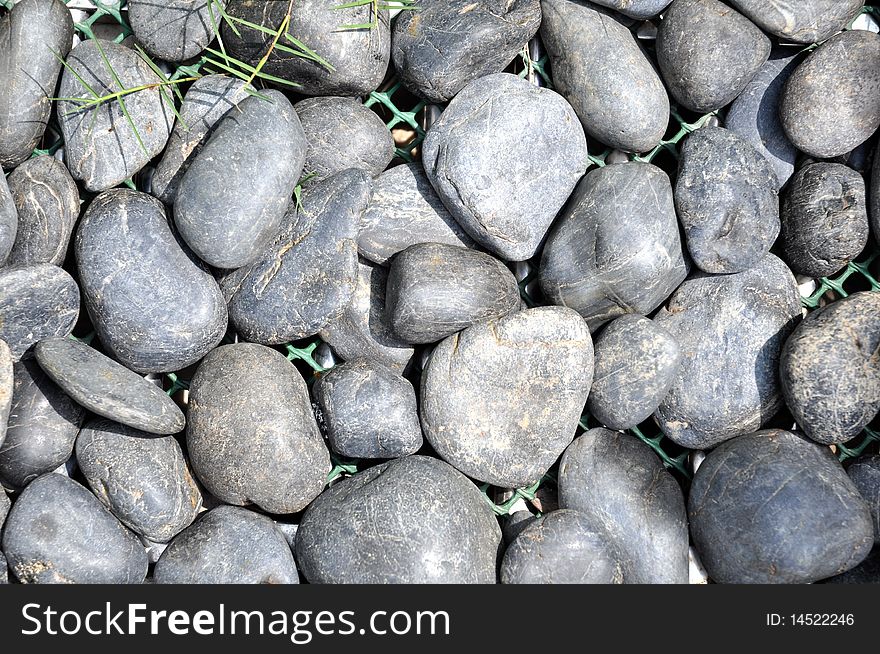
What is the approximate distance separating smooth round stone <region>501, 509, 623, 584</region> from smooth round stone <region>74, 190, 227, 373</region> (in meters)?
1.08

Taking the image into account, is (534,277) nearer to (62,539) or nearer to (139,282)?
(139,282)

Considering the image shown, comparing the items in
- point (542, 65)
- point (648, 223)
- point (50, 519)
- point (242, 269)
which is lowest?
point (50, 519)

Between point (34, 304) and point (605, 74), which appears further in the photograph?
point (605, 74)

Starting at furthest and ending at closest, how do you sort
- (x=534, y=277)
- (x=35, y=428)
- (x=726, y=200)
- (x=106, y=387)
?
(x=534, y=277) → (x=726, y=200) → (x=35, y=428) → (x=106, y=387)

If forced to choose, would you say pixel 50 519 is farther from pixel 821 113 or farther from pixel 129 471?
pixel 821 113

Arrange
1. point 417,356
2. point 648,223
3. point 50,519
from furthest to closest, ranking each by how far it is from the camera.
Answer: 1. point 417,356
2. point 648,223
3. point 50,519

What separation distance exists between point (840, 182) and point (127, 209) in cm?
209

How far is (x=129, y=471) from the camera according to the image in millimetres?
2178

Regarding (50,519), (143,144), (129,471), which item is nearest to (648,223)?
(143,144)

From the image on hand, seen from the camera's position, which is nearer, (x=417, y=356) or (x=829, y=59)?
(x=829, y=59)

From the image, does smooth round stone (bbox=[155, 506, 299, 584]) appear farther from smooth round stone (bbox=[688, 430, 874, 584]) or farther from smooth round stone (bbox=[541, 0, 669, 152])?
smooth round stone (bbox=[541, 0, 669, 152])

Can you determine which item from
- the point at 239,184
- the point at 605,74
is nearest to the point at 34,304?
the point at 239,184

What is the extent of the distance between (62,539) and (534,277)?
5.15ft

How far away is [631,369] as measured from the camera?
229 centimetres
